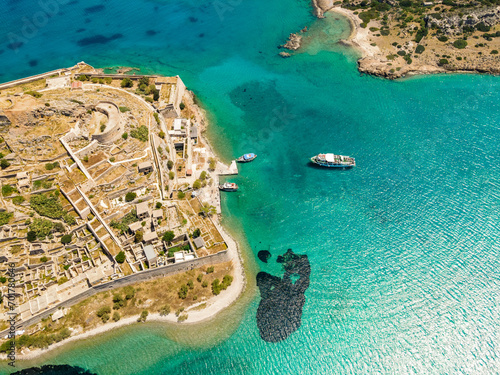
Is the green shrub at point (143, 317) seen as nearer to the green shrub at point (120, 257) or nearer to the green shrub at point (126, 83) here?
the green shrub at point (120, 257)

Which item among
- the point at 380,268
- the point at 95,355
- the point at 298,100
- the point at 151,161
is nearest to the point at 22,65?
the point at 151,161

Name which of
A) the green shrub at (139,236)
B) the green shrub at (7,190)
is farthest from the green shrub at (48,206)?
the green shrub at (139,236)

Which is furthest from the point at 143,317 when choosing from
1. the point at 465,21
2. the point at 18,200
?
the point at 465,21

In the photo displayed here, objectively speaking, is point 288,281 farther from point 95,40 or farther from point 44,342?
point 95,40

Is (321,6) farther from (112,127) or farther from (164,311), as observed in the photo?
(164,311)

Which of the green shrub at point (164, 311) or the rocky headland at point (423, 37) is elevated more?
the rocky headland at point (423, 37)

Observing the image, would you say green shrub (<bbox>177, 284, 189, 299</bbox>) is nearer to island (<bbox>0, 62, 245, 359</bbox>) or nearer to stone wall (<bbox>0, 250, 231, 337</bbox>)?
island (<bbox>0, 62, 245, 359</bbox>)

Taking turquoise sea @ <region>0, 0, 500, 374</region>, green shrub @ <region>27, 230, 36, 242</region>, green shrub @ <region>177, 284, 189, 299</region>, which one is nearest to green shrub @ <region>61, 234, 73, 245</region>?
green shrub @ <region>27, 230, 36, 242</region>
